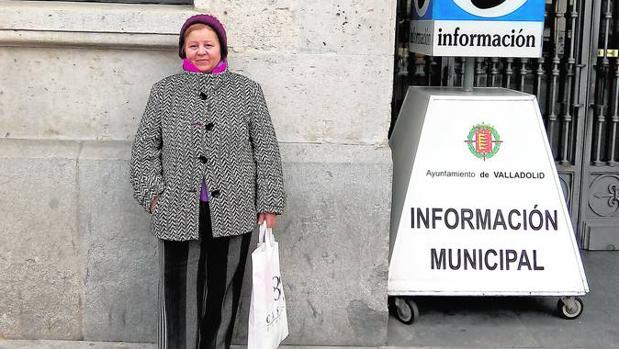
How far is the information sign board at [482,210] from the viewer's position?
4.61m

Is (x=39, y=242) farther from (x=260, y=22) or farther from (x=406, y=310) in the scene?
(x=406, y=310)

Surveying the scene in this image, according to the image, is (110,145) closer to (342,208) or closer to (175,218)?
(175,218)

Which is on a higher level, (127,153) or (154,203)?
(127,153)

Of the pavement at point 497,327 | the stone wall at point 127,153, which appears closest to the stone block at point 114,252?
the stone wall at point 127,153

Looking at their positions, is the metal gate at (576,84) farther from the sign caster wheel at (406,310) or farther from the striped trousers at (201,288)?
the striped trousers at (201,288)

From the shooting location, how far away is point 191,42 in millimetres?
3617

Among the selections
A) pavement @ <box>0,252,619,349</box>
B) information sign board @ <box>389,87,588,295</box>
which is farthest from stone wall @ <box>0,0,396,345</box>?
information sign board @ <box>389,87,588,295</box>

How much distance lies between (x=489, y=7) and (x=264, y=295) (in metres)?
2.00

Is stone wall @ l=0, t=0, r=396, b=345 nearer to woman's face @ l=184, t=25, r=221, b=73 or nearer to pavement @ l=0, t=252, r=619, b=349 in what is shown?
pavement @ l=0, t=252, r=619, b=349

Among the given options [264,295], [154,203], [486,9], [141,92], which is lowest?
[264,295]

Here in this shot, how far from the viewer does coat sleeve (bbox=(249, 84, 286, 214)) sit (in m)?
3.75

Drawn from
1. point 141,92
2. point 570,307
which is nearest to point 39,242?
point 141,92

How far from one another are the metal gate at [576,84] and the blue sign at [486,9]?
42.3 inches

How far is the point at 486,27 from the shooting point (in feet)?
15.1
